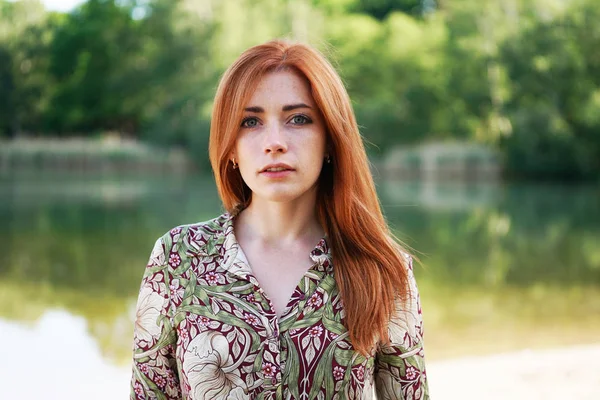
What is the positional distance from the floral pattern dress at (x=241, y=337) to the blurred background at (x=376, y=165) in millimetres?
722

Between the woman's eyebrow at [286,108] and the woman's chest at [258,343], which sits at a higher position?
the woman's eyebrow at [286,108]

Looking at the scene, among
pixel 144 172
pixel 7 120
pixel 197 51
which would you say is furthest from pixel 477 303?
pixel 7 120

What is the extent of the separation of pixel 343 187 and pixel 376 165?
2338cm

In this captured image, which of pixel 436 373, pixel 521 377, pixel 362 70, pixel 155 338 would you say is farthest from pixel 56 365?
pixel 362 70

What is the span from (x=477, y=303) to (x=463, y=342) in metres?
1.80

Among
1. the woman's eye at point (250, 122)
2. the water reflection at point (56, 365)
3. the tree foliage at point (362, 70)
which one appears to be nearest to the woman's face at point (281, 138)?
the woman's eye at point (250, 122)

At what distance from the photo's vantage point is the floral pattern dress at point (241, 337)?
4.78 feet

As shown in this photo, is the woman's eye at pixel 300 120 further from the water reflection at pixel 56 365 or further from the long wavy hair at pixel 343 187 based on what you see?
the water reflection at pixel 56 365

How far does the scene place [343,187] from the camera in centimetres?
162

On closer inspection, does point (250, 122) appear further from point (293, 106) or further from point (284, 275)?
point (284, 275)

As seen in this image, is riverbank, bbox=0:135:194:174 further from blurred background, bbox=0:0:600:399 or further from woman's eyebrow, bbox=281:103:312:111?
woman's eyebrow, bbox=281:103:312:111

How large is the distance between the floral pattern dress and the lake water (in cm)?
113

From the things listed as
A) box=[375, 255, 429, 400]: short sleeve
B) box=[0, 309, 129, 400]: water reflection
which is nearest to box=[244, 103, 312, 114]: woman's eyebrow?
box=[375, 255, 429, 400]: short sleeve

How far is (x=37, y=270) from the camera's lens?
33.7 feet
